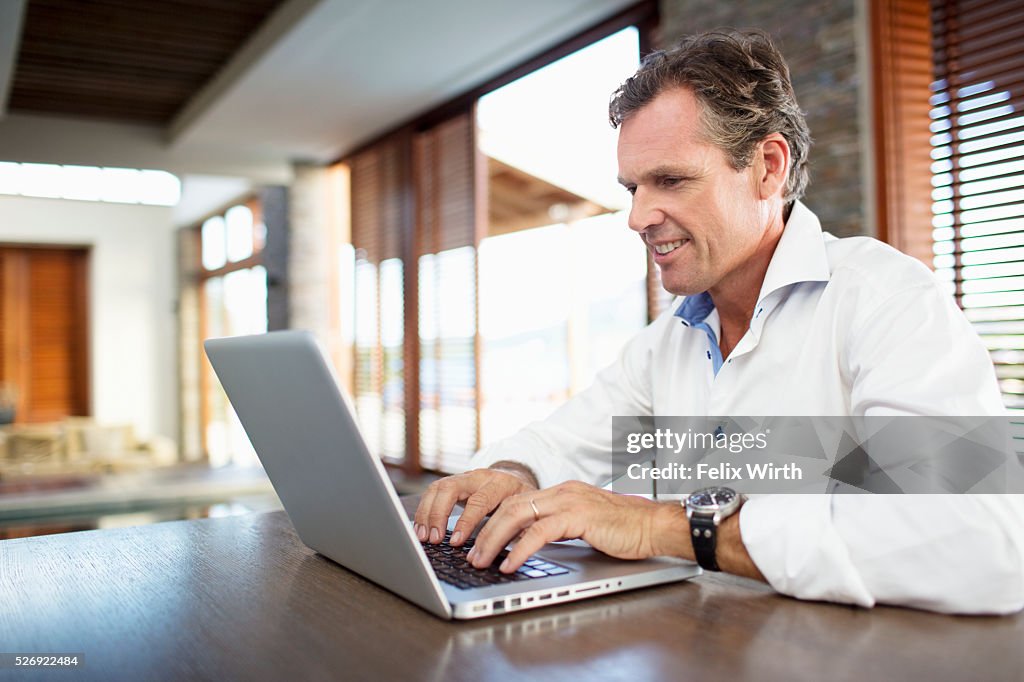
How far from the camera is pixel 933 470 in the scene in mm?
979

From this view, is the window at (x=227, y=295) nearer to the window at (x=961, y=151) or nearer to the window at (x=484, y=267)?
the window at (x=484, y=267)

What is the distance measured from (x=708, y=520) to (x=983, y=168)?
2.21 m

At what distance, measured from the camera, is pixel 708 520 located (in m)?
1.01

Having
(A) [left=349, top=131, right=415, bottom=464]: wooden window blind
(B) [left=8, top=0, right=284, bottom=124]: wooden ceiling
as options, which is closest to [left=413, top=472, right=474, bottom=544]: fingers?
(B) [left=8, top=0, right=284, bottom=124]: wooden ceiling

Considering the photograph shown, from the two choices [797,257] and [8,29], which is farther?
[8,29]

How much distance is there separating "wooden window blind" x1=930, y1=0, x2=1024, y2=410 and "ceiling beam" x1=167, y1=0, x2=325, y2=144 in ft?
8.88

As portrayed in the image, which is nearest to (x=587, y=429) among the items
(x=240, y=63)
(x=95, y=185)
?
(x=240, y=63)

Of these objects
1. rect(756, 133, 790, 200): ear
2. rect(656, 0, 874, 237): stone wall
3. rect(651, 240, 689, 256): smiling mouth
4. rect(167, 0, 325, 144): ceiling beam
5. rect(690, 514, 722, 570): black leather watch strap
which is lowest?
rect(690, 514, 722, 570): black leather watch strap

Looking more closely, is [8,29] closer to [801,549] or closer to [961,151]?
[961,151]

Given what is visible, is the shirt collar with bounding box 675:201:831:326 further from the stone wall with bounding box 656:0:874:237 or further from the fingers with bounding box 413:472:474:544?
the stone wall with bounding box 656:0:874:237

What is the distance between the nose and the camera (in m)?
1.47

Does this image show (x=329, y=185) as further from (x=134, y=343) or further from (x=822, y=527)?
(x=822, y=527)

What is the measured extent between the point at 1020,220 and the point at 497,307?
131 inches

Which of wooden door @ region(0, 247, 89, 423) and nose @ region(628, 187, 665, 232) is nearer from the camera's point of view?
nose @ region(628, 187, 665, 232)
